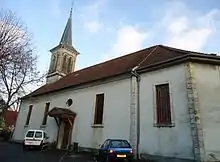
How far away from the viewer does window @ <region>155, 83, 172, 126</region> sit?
42.1 feet

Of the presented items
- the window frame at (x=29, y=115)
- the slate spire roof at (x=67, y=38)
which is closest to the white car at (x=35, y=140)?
the window frame at (x=29, y=115)

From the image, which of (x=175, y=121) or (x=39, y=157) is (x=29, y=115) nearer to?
(x=39, y=157)

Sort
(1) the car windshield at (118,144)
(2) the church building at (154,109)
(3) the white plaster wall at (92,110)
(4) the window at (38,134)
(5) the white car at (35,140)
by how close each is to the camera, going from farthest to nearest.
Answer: (4) the window at (38,134) → (5) the white car at (35,140) → (3) the white plaster wall at (92,110) → (1) the car windshield at (118,144) → (2) the church building at (154,109)

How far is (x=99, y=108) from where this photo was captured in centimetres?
1727

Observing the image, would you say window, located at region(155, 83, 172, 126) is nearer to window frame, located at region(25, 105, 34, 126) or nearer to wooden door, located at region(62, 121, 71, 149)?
wooden door, located at region(62, 121, 71, 149)

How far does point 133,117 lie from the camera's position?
1420cm

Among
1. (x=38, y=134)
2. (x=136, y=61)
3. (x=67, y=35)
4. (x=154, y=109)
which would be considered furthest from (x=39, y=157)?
(x=67, y=35)

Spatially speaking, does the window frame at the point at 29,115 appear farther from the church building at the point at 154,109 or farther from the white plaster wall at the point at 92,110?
the church building at the point at 154,109

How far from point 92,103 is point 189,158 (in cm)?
903

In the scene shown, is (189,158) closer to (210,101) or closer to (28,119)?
(210,101)

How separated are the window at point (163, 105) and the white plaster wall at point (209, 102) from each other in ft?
6.24

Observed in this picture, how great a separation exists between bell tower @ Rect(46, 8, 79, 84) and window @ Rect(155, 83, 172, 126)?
762 inches

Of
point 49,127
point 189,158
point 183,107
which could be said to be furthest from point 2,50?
point 49,127

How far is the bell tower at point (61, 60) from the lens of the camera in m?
30.7
